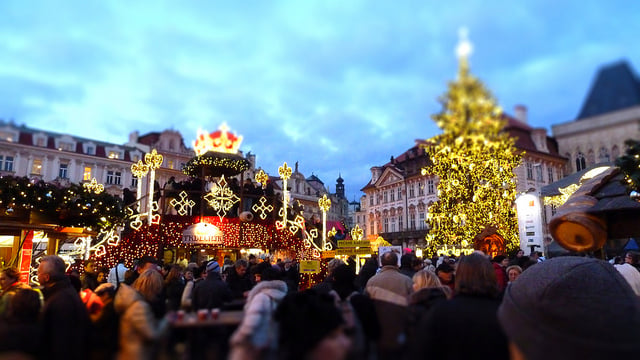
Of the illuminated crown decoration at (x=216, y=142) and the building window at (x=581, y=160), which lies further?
the illuminated crown decoration at (x=216, y=142)

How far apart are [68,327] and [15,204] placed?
7.56 meters

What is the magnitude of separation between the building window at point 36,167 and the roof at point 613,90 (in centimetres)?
5212

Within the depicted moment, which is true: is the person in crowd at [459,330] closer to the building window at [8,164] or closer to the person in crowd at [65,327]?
the person in crowd at [65,327]

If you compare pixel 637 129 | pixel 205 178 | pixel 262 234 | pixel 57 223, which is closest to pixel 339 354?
pixel 637 129

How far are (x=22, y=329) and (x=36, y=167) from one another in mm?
49246

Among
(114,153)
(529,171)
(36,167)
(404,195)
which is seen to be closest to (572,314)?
(529,171)

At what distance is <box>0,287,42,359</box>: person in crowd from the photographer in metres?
3.80

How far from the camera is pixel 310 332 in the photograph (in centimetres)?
358

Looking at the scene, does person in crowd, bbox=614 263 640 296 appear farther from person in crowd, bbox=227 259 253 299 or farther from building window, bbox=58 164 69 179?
building window, bbox=58 164 69 179

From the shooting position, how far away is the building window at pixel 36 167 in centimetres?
4469

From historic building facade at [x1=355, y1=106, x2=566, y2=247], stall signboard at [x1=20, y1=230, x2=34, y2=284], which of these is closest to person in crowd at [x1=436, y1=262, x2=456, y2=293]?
stall signboard at [x1=20, y1=230, x2=34, y2=284]

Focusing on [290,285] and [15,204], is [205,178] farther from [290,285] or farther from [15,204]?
[290,285]

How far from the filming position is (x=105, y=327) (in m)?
4.24

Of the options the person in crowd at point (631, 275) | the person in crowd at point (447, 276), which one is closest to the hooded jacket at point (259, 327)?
the person in crowd at point (447, 276)
